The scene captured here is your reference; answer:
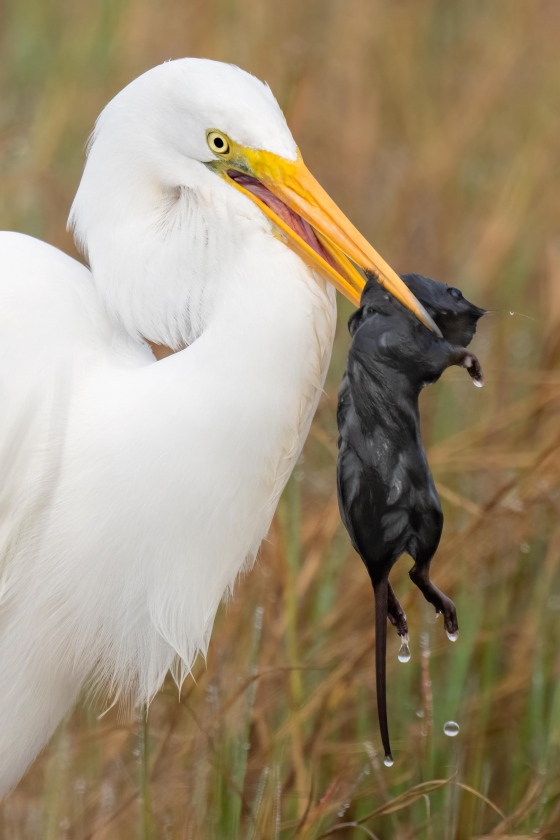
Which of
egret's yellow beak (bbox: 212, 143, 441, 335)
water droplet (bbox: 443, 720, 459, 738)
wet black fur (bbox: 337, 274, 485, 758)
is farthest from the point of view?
water droplet (bbox: 443, 720, 459, 738)

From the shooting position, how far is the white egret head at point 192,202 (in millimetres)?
Result: 1393

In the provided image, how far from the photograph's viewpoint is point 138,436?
148 centimetres

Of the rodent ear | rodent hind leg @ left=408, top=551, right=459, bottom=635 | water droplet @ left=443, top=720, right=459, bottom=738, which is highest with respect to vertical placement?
the rodent ear

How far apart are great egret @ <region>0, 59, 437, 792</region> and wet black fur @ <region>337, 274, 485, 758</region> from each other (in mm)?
34

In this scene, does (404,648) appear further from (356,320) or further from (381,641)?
(356,320)

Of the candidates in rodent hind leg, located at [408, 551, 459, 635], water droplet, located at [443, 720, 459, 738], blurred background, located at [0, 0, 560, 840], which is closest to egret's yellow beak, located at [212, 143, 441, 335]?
rodent hind leg, located at [408, 551, 459, 635]

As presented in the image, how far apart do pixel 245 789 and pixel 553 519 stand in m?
0.77

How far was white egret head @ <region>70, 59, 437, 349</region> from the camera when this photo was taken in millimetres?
1393

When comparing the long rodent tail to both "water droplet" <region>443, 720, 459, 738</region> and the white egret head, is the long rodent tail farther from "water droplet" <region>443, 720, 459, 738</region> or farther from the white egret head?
"water droplet" <region>443, 720, 459, 738</region>

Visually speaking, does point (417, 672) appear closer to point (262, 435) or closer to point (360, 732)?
point (360, 732)

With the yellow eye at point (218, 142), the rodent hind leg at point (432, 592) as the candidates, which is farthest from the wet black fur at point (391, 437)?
the yellow eye at point (218, 142)

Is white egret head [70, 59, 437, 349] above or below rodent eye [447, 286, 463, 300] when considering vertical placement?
above

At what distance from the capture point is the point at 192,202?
1.47m

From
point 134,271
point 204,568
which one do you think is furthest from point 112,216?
point 204,568
